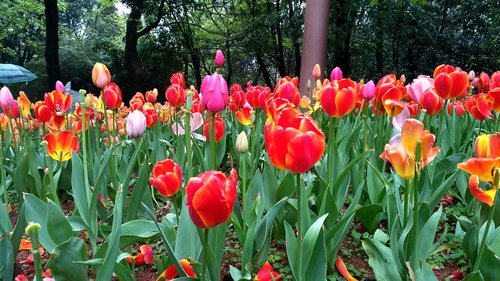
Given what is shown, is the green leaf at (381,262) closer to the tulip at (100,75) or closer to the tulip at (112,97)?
the tulip at (100,75)

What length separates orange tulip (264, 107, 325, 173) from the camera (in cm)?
98

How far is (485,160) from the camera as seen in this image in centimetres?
103

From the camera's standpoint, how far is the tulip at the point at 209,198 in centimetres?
87

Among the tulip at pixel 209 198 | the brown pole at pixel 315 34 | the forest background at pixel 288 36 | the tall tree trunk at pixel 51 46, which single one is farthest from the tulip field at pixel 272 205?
the tall tree trunk at pixel 51 46

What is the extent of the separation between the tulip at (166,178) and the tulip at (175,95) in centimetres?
91

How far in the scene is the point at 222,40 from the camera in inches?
550

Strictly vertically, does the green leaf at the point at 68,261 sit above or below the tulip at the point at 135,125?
below

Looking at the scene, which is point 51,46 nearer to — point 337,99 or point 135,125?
point 135,125

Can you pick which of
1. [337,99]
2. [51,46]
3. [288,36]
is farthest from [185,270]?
[51,46]

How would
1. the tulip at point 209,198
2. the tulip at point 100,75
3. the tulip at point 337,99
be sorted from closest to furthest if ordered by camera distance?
the tulip at point 209,198, the tulip at point 337,99, the tulip at point 100,75

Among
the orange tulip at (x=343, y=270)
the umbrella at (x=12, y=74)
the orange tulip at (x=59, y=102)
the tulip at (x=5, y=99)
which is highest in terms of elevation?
the tulip at (x=5, y=99)

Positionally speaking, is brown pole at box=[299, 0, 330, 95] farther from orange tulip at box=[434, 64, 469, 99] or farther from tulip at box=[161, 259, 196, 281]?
tulip at box=[161, 259, 196, 281]

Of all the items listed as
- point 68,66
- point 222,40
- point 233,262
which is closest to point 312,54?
point 233,262

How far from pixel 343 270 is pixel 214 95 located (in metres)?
0.69
